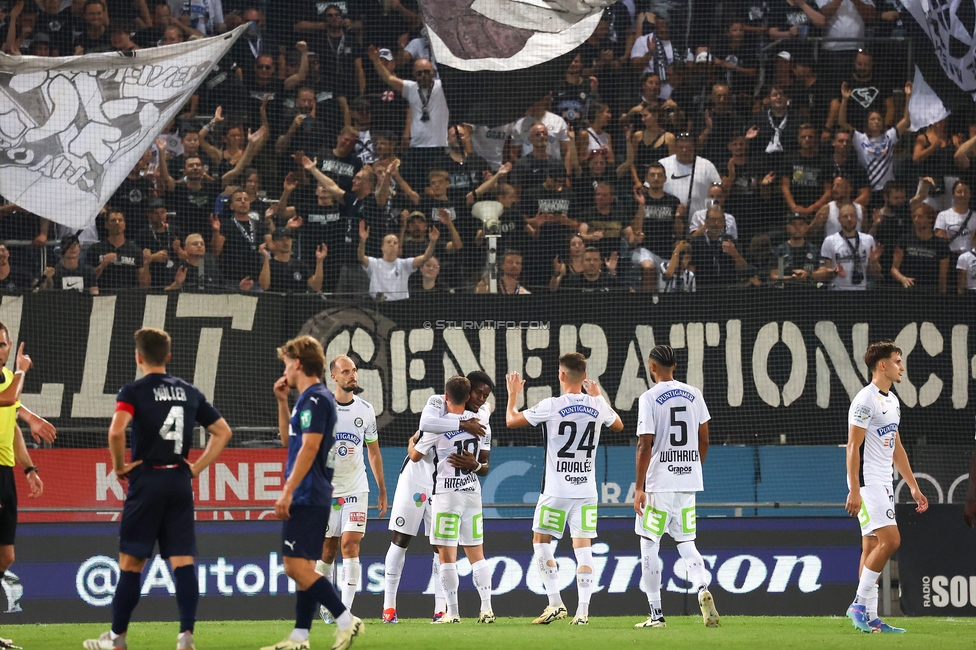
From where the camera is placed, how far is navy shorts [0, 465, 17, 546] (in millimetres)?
9031

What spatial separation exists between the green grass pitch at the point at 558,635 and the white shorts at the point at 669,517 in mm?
795

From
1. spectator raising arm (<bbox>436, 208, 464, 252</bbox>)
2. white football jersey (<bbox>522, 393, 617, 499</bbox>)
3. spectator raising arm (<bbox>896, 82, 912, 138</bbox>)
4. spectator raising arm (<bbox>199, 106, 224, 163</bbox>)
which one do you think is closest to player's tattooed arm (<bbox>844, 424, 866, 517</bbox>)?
white football jersey (<bbox>522, 393, 617, 499</bbox>)

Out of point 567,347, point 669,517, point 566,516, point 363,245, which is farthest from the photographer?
point 363,245

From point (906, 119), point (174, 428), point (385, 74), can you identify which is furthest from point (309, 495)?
point (906, 119)

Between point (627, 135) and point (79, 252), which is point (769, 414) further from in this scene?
point (79, 252)

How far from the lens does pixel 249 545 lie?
1285cm

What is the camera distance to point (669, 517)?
34.6 ft

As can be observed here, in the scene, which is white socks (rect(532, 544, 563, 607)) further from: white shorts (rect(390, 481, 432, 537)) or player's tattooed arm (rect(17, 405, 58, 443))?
player's tattooed arm (rect(17, 405, 58, 443))

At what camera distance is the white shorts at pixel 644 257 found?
628 inches

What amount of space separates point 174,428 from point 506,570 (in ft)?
20.5

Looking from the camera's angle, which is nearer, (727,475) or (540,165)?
(727,475)

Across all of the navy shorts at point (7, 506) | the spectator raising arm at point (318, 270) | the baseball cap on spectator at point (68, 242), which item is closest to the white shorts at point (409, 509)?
the navy shorts at point (7, 506)

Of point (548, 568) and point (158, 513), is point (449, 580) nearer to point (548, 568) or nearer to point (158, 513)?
point (548, 568)

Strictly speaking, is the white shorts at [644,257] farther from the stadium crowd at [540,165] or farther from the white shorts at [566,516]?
the white shorts at [566,516]
